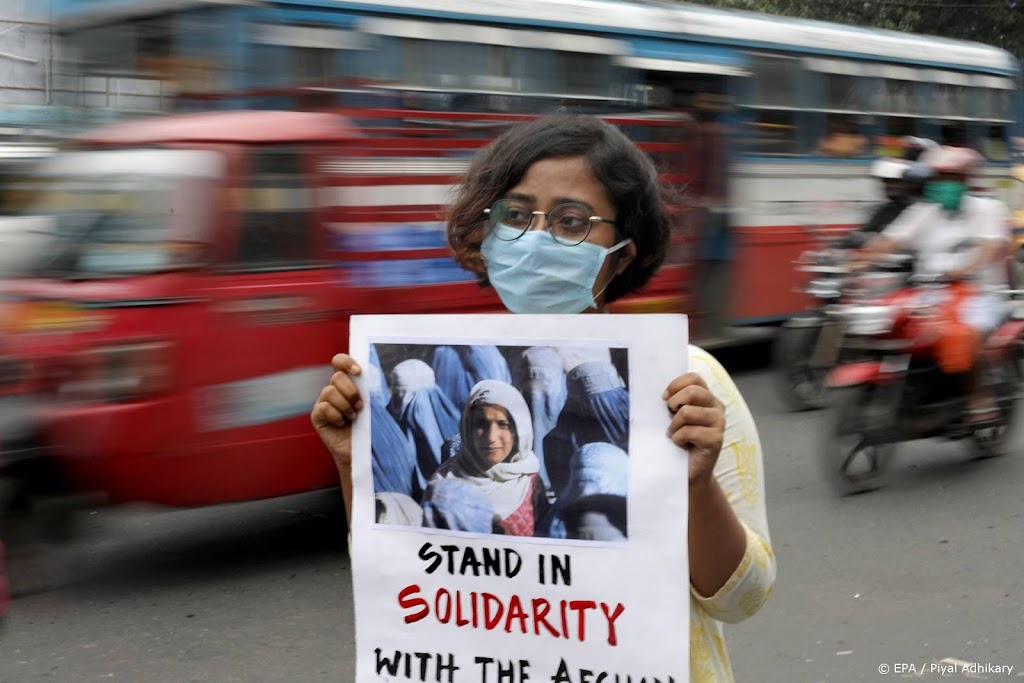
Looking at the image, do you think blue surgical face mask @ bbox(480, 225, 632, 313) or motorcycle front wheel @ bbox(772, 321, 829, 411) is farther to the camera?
motorcycle front wheel @ bbox(772, 321, 829, 411)

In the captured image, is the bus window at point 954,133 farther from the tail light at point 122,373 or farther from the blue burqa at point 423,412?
the blue burqa at point 423,412

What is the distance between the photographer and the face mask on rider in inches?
278

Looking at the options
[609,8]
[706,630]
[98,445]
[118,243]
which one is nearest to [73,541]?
[98,445]

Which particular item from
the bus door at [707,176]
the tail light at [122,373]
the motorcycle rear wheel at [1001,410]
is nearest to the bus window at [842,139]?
the bus door at [707,176]

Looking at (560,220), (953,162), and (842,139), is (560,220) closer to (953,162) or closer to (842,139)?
(953,162)

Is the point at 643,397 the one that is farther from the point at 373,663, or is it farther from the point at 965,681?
the point at 965,681

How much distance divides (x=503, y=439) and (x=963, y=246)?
5.71m

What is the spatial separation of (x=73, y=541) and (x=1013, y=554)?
390cm

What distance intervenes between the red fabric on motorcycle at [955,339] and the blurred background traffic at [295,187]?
1844mm

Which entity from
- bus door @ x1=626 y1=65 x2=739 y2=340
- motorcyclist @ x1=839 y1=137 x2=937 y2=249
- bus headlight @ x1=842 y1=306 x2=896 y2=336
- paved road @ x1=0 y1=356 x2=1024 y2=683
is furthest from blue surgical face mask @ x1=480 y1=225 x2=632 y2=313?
bus door @ x1=626 y1=65 x2=739 y2=340

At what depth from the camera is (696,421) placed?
1519 millimetres

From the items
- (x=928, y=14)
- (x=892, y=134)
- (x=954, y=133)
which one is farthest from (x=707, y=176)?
(x=928, y=14)

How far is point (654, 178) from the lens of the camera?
1853mm

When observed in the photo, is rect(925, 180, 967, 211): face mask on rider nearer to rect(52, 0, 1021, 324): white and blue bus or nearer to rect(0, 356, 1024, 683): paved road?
rect(0, 356, 1024, 683): paved road
